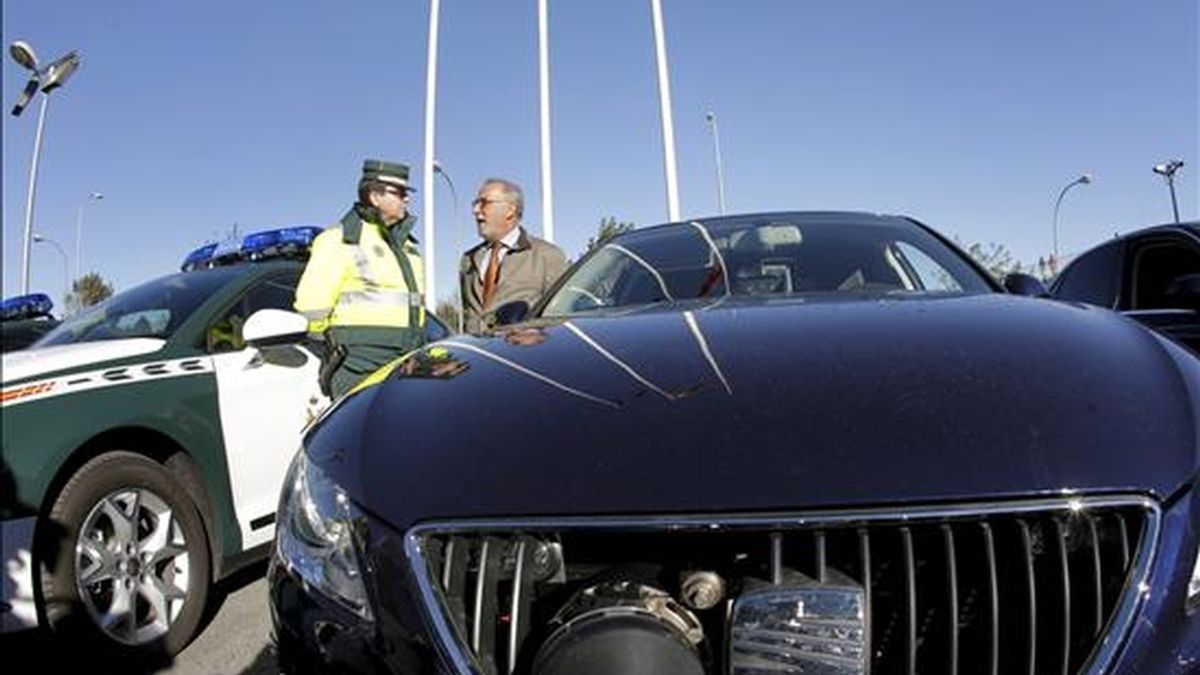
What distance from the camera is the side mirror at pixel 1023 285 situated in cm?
306

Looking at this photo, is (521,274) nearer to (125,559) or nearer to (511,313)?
(511,313)

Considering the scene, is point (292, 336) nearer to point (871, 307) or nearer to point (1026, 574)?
point (871, 307)

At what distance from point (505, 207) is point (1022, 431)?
3975 mm

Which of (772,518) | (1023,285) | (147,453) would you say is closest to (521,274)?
(147,453)

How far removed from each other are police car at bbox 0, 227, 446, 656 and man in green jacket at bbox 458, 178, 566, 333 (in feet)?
3.33

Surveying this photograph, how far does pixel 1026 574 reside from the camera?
1.58 meters

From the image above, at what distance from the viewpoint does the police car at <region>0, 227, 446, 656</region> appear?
347 centimetres

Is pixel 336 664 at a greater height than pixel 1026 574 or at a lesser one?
lesser

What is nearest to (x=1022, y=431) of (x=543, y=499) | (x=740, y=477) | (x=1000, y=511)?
(x=1000, y=511)

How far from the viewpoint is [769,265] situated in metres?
3.31

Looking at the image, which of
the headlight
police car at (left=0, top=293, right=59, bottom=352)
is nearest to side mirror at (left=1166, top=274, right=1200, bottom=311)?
the headlight

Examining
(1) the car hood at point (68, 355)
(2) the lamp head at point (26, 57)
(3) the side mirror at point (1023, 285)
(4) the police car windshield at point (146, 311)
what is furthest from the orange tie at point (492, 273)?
(2) the lamp head at point (26, 57)

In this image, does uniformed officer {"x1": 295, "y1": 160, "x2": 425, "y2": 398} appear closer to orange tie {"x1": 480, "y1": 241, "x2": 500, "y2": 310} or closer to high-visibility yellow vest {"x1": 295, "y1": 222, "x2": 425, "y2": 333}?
high-visibility yellow vest {"x1": 295, "y1": 222, "x2": 425, "y2": 333}

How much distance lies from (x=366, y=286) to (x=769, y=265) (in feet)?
7.57
